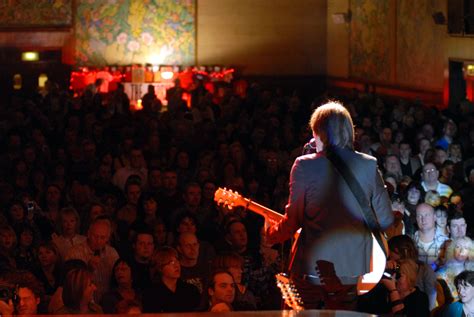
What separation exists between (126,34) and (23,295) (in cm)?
2052

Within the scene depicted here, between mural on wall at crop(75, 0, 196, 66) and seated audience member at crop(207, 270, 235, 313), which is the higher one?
mural on wall at crop(75, 0, 196, 66)

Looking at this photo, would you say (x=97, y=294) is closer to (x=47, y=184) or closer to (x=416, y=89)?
(x=47, y=184)

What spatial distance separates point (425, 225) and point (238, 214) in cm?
192

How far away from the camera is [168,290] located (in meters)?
7.99

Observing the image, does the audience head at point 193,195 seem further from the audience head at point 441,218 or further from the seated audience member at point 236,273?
the seated audience member at point 236,273

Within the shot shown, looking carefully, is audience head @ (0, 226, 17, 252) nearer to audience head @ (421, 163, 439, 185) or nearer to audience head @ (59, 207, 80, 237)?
audience head @ (59, 207, 80, 237)

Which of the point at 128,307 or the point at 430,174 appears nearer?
the point at 128,307

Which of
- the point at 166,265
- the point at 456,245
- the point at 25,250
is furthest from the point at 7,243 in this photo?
the point at 456,245

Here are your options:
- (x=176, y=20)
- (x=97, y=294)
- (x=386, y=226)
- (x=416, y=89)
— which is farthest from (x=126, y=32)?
(x=386, y=226)

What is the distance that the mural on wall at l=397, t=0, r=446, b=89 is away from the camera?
2045 cm

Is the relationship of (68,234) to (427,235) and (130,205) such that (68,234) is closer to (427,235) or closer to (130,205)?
(130,205)

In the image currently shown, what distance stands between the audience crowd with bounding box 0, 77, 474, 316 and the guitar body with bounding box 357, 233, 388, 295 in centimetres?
63

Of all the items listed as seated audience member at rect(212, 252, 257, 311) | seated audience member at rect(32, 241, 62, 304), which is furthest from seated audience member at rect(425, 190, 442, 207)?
seated audience member at rect(32, 241, 62, 304)

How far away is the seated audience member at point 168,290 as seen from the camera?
7.89 metres
